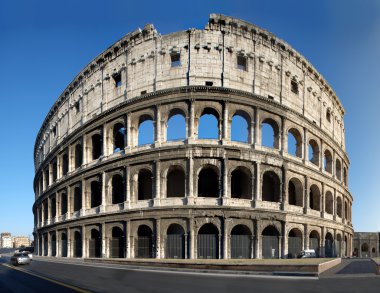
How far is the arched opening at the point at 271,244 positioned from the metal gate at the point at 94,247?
13.7 m

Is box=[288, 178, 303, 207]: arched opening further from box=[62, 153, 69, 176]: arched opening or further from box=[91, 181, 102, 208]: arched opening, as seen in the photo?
box=[62, 153, 69, 176]: arched opening

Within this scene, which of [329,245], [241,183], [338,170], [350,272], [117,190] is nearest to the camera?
[350,272]

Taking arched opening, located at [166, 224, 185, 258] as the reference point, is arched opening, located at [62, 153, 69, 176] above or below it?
above

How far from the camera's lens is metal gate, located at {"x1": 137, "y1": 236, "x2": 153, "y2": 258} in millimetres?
24516

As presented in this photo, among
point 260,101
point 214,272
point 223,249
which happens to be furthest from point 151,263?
point 260,101

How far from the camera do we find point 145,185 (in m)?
27.1

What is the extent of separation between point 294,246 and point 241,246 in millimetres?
5637

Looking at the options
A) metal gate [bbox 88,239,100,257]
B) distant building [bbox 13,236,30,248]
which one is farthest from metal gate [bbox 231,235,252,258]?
distant building [bbox 13,236,30,248]

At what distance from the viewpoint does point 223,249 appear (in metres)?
23.1

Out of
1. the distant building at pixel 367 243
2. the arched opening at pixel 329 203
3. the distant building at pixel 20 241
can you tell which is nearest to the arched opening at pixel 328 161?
the arched opening at pixel 329 203

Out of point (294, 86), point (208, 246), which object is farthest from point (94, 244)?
point (294, 86)

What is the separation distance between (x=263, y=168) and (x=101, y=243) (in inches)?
562

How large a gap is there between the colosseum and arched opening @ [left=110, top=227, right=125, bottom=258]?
0.30 ft

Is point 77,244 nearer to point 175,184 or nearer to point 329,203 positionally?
point 175,184
